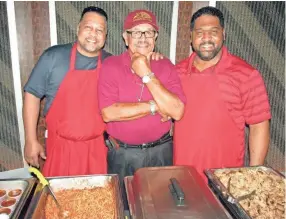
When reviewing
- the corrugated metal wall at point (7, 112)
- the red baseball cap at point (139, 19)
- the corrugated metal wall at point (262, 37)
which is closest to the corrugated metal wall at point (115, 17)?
the corrugated metal wall at point (7, 112)

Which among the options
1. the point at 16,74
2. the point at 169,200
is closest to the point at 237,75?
the point at 169,200

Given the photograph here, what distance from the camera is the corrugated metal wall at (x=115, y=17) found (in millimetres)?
3539

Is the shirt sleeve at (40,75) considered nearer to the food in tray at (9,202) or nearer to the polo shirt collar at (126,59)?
the polo shirt collar at (126,59)

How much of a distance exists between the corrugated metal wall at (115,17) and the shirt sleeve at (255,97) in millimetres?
1582

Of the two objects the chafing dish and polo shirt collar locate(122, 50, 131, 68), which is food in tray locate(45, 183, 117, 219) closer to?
the chafing dish

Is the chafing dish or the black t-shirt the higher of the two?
the black t-shirt

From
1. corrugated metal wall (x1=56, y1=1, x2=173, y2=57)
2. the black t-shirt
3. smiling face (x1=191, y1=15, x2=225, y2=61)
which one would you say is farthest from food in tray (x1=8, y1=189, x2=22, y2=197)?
corrugated metal wall (x1=56, y1=1, x2=173, y2=57)

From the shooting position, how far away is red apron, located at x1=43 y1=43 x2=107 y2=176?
2748 millimetres

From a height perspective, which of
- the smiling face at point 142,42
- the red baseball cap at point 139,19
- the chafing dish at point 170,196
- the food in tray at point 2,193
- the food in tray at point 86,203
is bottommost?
the food in tray at point 86,203

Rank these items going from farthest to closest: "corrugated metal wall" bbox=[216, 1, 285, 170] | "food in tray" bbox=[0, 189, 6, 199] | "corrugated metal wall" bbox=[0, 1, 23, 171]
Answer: "corrugated metal wall" bbox=[216, 1, 285, 170]
"corrugated metal wall" bbox=[0, 1, 23, 171]
"food in tray" bbox=[0, 189, 6, 199]

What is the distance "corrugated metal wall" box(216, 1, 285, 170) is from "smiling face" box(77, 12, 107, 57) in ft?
6.01

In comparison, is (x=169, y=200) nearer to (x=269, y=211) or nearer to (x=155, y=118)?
(x=269, y=211)

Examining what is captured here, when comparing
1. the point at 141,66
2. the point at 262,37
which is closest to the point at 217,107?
the point at 141,66

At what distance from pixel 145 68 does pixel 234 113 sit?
94 cm
